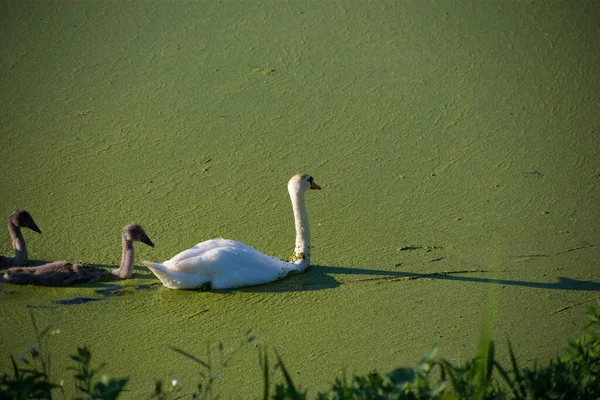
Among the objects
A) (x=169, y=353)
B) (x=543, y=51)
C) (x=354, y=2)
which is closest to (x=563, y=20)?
(x=543, y=51)

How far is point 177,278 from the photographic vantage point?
355 centimetres

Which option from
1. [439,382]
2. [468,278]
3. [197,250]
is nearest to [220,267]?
[197,250]

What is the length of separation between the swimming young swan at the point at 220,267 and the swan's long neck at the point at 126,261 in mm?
172

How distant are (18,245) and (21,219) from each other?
0.37 ft

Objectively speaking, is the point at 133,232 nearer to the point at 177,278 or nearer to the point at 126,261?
the point at 126,261

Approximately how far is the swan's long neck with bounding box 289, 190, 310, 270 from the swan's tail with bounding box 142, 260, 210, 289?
1.35 feet

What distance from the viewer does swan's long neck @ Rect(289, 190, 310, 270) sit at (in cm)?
374

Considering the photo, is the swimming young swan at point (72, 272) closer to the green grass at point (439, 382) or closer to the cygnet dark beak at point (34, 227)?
the cygnet dark beak at point (34, 227)

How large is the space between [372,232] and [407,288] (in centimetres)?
45

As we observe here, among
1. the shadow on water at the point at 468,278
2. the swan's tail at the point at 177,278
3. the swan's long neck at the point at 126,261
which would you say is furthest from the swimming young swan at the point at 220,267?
the shadow on water at the point at 468,278

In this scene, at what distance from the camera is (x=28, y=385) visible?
2010 mm

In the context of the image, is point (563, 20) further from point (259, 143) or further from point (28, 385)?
point (28, 385)

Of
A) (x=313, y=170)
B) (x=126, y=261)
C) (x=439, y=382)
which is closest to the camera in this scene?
(x=439, y=382)

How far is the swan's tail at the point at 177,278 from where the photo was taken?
351 cm
